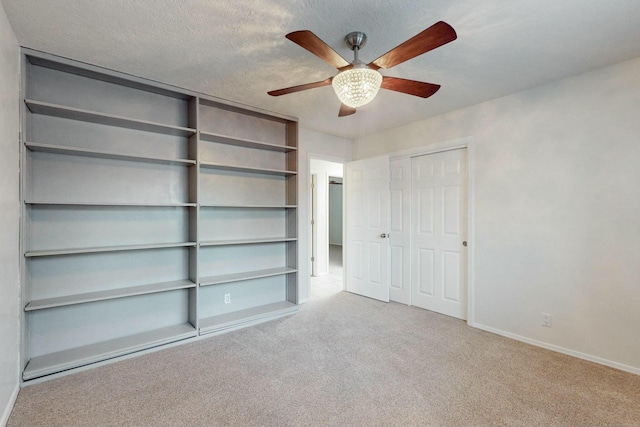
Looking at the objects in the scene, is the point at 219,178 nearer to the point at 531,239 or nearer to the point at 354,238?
the point at 354,238

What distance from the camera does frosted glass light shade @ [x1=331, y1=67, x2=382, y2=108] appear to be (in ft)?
5.59

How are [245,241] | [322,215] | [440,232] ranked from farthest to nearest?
1. [322,215]
2. [440,232]
3. [245,241]

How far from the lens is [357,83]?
1.72 m

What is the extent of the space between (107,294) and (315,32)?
8.88ft

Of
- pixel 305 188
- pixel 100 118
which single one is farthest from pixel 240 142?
pixel 100 118

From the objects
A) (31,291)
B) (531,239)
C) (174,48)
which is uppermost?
(174,48)

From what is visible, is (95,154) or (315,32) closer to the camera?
(315,32)

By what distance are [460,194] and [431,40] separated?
2.40 meters

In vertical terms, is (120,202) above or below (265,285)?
above

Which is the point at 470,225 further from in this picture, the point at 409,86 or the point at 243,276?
the point at 243,276

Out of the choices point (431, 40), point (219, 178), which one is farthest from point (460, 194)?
point (219, 178)

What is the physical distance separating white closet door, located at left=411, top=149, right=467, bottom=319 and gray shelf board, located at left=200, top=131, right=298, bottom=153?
1.79 meters

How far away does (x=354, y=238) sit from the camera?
4.55m

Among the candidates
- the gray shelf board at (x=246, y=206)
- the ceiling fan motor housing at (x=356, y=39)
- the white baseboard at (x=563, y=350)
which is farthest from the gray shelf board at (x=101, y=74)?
the white baseboard at (x=563, y=350)
